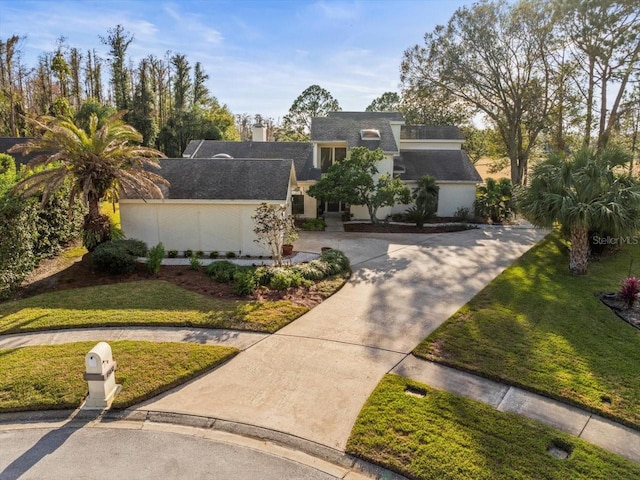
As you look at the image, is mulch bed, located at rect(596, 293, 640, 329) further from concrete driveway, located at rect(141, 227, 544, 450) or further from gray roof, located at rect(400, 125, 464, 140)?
gray roof, located at rect(400, 125, 464, 140)

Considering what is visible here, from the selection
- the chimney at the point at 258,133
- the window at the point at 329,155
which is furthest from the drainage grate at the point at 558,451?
the chimney at the point at 258,133

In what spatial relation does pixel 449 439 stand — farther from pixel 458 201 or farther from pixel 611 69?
pixel 611 69

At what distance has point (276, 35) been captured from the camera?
1714cm

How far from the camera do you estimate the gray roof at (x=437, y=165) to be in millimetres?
27188

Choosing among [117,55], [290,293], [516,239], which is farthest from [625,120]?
[117,55]

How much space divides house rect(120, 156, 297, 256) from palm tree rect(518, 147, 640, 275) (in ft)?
33.1

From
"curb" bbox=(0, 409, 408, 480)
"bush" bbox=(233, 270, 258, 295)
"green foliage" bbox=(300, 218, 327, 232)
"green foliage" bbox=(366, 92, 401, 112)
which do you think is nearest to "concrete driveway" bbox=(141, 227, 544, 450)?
"curb" bbox=(0, 409, 408, 480)

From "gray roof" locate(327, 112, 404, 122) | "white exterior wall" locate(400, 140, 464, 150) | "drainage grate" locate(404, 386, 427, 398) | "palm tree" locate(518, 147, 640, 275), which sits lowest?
"drainage grate" locate(404, 386, 427, 398)

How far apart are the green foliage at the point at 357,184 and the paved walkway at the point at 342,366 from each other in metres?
7.86

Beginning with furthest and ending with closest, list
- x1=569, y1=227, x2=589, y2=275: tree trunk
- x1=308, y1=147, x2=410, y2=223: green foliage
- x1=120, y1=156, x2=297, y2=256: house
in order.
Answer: x1=308, y1=147, x2=410, y2=223: green foliage < x1=120, y1=156, x2=297, y2=256: house < x1=569, y1=227, x2=589, y2=275: tree trunk

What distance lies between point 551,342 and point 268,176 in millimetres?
12572

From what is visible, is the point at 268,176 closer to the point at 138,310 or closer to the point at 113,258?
the point at 113,258

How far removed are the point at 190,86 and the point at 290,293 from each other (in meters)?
43.2

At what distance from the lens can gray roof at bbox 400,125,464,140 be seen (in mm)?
31281
